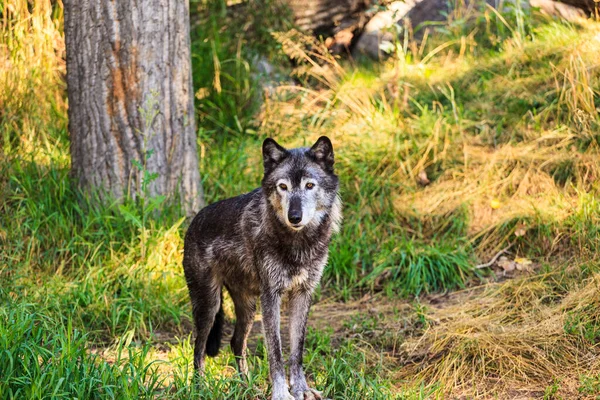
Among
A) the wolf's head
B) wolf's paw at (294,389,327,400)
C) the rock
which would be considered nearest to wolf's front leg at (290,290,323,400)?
wolf's paw at (294,389,327,400)

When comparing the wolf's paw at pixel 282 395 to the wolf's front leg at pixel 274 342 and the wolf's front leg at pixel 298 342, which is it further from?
the wolf's front leg at pixel 298 342

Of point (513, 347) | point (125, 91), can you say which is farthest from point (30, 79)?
point (513, 347)

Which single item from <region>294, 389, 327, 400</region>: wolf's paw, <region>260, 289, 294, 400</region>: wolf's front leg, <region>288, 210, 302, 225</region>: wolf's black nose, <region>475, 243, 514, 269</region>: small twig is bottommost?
<region>475, 243, 514, 269</region>: small twig

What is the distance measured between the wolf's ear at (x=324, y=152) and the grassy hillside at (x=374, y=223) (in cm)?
141

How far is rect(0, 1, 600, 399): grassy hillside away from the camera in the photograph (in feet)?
16.2

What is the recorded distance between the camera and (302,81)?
939cm

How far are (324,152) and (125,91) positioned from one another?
2.45 metres

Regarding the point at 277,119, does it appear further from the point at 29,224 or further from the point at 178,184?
the point at 29,224

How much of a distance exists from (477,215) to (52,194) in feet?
13.8

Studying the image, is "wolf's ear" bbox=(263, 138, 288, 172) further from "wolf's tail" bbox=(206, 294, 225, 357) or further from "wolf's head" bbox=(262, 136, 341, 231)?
"wolf's tail" bbox=(206, 294, 225, 357)

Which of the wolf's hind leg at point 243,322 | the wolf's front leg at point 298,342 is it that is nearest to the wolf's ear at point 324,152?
the wolf's front leg at point 298,342

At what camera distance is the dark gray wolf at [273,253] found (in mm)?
4691

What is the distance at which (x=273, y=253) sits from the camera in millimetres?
4789

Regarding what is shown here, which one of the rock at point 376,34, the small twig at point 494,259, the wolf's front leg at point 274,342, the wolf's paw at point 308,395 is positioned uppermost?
the rock at point 376,34
